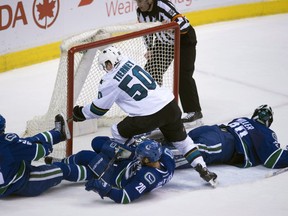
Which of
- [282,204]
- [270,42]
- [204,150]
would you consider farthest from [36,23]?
[282,204]

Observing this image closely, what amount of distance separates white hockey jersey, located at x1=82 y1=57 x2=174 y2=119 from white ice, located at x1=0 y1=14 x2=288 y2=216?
0.52 meters

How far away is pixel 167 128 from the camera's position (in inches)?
235

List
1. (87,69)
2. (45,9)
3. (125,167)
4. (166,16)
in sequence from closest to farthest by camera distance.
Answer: (125,167) < (87,69) < (166,16) < (45,9)

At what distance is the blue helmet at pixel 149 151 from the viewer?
546cm

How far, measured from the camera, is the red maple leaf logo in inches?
345

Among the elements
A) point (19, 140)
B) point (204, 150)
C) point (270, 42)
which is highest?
point (19, 140)

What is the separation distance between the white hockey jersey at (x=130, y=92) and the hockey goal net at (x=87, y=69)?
15.2 inches

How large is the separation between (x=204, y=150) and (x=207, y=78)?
2708mm

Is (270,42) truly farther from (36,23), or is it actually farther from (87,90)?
(87,90)

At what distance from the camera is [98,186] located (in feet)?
17.4

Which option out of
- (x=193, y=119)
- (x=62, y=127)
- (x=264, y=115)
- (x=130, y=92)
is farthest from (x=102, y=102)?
(x=193, y=119)

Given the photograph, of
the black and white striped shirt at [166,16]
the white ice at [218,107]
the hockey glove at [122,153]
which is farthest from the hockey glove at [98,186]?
the black and white striped shirt at [166,16]

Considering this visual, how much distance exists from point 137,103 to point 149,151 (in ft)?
A: 1.52

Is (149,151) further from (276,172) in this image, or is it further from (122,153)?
(276,172)
